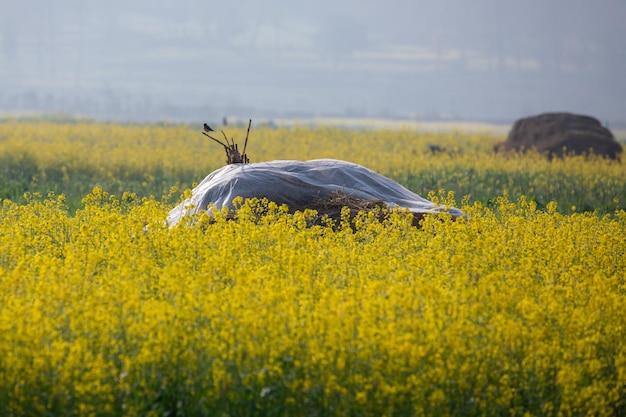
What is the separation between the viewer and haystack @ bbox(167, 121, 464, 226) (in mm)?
11641

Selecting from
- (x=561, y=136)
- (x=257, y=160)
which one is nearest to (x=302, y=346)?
(x=257, y=160)

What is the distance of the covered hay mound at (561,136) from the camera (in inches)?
1167

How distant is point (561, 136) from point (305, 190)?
19942 mm

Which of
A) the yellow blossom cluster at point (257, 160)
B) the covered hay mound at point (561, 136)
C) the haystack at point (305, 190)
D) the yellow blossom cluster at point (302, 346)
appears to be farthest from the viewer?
the covered hay mound at point (561, 136)

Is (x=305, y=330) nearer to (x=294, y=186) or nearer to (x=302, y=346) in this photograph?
(x=302, y=346)

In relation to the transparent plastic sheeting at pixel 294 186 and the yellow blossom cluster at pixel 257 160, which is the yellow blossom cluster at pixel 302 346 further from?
the yellow blossom cluster at pixel 257 160

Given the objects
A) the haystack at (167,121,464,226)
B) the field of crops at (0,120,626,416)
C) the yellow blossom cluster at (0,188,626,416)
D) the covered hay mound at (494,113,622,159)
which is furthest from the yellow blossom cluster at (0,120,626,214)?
the yellow blossom cluster at (0,188,626,416)

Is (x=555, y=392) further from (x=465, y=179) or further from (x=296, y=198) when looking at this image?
(x=465, y=179)

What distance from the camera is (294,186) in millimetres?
12008

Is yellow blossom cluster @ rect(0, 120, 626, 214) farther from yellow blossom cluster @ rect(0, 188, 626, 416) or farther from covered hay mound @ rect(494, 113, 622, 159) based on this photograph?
yellow blossom cluster @ rect(0, 188, 626, 416)

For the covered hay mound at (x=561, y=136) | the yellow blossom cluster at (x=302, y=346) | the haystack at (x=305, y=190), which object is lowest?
the yellow blossom cluster at (x=302, y=346)

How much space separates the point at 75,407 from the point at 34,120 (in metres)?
39.8

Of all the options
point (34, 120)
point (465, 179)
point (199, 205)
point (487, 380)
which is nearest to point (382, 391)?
point (487, 380)

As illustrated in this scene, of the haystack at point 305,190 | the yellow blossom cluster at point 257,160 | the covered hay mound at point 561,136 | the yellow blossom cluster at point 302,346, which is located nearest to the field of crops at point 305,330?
the yellow blossom cluster at point 302,346
